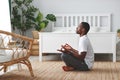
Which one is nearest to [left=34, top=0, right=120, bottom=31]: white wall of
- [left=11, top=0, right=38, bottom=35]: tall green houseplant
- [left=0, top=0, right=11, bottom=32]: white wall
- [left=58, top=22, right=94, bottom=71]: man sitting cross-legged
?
[left=11, top=0, right=38, bottom=35]: tall green houseplant

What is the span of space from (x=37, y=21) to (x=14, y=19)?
0.57 meters

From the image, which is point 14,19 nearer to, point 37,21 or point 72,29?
point 37,21

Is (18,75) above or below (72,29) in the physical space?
below

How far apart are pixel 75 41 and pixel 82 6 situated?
5.86ft

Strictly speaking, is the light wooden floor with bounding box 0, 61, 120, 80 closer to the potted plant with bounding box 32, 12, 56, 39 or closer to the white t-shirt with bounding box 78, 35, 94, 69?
the white t-shirt with bounding box 78, 35, 94, 69

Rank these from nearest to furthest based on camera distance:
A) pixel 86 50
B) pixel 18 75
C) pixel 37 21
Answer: pixel 18 75 → pixel 86 50 → pixel 37 21

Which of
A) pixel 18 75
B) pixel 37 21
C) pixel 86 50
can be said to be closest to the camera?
pixel 18 75

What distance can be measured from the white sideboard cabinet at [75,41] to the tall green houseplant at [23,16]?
152cm

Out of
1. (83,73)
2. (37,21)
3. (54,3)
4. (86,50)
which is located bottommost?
(83,73)

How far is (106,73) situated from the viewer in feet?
14.1

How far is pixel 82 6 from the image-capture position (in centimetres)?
731

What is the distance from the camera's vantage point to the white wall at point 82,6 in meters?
7.16

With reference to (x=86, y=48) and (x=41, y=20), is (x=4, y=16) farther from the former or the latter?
(x=86, y=48)

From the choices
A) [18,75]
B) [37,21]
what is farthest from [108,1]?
[18,75]
